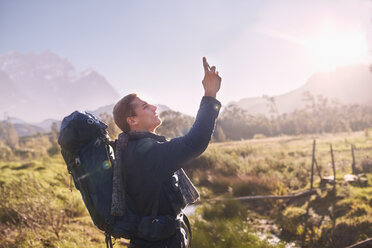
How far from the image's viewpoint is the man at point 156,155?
153 centimetres

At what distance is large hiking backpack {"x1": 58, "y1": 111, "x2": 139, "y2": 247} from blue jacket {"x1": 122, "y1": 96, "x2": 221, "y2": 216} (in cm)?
12

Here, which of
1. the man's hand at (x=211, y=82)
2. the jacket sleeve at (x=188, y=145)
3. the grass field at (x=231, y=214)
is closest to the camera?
the jacket sleeve at (x=188, y=145)

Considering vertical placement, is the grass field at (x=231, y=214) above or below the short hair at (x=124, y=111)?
below

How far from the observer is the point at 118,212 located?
158 cm


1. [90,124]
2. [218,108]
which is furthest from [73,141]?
[218,108]

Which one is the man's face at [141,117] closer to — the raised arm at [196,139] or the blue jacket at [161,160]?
the blue jacket at [161,160]

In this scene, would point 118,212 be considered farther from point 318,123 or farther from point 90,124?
point 318,123

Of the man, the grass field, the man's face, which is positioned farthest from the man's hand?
the grass field

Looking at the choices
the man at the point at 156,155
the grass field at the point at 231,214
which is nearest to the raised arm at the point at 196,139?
the man at the point at 156,155

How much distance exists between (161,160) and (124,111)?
20.2 inches

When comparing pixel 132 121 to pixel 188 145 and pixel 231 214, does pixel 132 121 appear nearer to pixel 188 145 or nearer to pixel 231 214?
pixel 188 145

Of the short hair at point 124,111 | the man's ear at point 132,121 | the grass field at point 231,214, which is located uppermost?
the short hair at point 124,111

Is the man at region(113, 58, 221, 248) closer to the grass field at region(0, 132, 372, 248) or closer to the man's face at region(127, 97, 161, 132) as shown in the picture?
the man's face at region(127, 97, 161, 132)

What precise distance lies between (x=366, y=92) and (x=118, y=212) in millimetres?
232521
